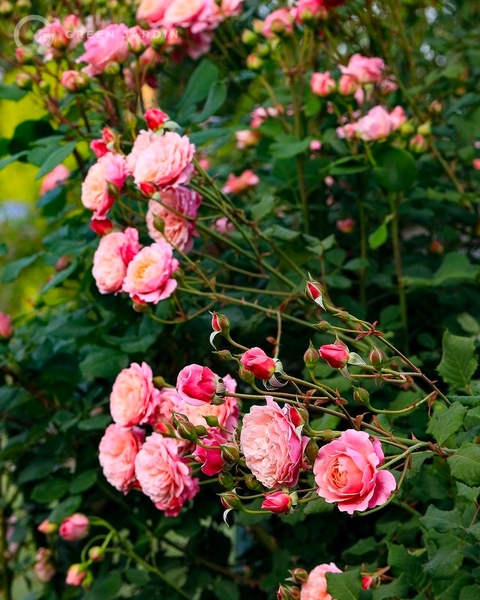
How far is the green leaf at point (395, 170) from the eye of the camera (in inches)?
45.0

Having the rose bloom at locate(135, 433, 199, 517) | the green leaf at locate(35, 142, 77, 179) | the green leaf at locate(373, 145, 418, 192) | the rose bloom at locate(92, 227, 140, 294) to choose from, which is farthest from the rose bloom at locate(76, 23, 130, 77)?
the rose bloom at locate(135, 433, 199, 517)

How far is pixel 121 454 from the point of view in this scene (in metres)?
0.99

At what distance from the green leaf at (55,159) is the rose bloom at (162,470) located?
1.17 feet

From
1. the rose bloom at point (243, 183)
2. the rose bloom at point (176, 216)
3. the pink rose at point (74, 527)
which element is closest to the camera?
the rose bloom at point (176, 216)

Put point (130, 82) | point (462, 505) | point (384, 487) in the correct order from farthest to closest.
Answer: point (130, 82), point (462, 505), point (384, 487)

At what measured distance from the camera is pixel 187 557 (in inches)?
49.7

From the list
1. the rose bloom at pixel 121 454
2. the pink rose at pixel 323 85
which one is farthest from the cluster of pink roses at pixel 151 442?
the pink rose at pixel 323 85

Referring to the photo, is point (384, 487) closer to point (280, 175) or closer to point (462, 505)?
point (462, 505)

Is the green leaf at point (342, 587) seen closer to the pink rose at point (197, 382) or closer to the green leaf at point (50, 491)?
the pink rose at point (197, 382)

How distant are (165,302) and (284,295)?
15cm

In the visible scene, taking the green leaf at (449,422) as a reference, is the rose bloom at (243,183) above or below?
below

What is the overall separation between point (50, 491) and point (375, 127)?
676mm

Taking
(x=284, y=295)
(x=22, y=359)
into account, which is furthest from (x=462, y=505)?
(x=22, y=359)

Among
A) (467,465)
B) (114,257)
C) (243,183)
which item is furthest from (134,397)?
(243,183)
